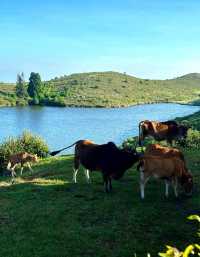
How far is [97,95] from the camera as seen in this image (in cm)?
18125

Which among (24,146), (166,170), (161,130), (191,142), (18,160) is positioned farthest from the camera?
(24,146)

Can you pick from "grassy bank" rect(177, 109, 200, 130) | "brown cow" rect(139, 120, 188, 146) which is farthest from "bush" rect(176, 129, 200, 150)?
"grassy bank" rect(177, 109, 200, 130)

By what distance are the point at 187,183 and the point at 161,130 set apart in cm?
1079

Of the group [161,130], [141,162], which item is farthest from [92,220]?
[161,130]

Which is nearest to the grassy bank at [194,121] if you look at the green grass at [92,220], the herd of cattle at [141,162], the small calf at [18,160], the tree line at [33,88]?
the small calf at [18,160]

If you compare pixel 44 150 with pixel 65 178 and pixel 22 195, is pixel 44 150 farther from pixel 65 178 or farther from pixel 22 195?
pixel 22 195

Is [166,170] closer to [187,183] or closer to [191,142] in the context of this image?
[187,183]

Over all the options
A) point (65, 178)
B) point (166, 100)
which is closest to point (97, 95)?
point (166, 100)

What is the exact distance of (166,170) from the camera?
16172 millimetres

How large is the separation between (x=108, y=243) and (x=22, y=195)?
635 cm

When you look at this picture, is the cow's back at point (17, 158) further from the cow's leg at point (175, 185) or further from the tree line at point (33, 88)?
the tree line at point (33, 88)

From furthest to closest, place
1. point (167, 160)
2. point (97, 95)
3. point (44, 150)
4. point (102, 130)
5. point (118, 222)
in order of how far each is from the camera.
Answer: point (97, 95)
point (102, 130)
point (44, 150)
point (167, 160)
point (118, 222)

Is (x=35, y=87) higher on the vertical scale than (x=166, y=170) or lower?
higher

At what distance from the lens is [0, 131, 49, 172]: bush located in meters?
34.2
